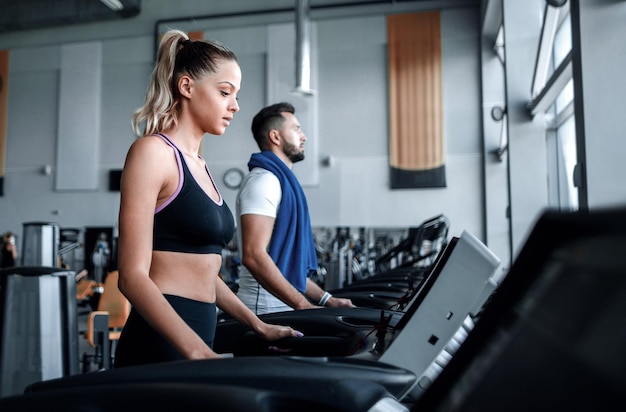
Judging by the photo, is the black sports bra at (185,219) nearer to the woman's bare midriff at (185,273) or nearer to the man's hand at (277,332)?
the woman's bare midriff at (185,273)

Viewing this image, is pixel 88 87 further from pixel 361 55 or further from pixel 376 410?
pixel 376 410

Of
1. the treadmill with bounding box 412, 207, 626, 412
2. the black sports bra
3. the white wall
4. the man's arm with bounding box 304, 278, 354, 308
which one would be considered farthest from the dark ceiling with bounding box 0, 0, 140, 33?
the treadmill with bounding box 412, 207, 626, 412

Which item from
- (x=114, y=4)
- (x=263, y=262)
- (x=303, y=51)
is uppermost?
(x=114, y=4)

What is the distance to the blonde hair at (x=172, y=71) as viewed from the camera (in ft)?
4.82

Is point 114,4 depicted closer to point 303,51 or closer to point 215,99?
point 303,51

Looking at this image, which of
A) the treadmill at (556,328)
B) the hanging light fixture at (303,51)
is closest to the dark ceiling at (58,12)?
the hanging light fixture at (303,51)

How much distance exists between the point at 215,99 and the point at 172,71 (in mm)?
136

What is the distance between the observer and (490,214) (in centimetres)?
905

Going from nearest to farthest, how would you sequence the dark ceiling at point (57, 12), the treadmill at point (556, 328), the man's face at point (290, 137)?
the treadmill at point (556, 328)
the man's face at point (290, 137)
the dark ceiling at point (57, 12)

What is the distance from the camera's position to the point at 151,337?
1385 millimetres

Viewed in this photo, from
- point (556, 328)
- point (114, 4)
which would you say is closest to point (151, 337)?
point (556, 328)

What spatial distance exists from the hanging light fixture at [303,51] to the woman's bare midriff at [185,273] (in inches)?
167

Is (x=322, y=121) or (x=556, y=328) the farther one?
(x=322, y=121)

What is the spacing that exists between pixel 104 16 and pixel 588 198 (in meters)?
9.82
